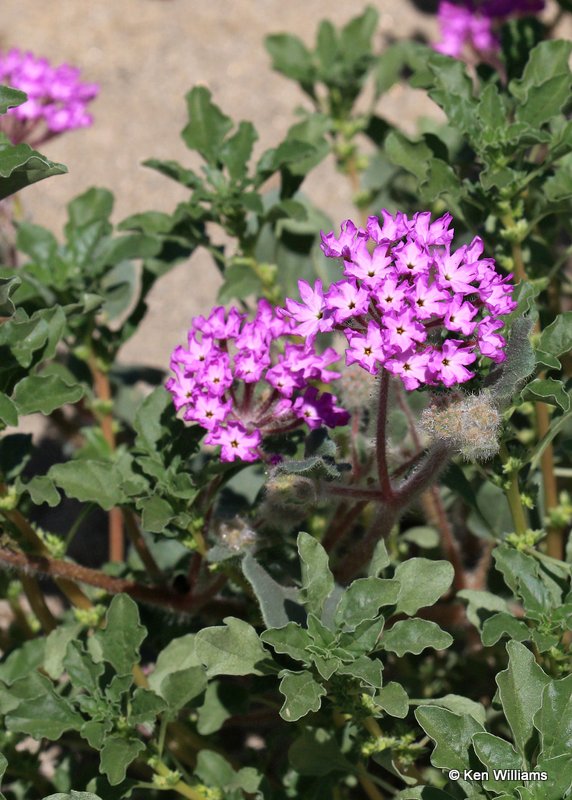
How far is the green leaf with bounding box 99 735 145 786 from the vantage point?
2.23m

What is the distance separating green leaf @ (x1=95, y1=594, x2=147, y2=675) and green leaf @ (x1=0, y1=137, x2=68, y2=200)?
0.96 metres

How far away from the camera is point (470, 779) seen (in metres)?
2.12

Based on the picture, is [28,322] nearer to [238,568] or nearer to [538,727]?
[238,568]

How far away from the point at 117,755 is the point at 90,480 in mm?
672

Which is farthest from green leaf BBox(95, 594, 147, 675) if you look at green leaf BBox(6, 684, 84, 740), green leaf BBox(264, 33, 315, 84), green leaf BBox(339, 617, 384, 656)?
green leaf BBox(264, 33, 315, 84)

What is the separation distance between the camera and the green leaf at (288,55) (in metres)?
3.83

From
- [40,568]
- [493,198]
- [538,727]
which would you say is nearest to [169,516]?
[40,568]

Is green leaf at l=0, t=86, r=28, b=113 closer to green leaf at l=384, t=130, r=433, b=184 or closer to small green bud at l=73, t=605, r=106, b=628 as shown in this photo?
green leaf at l=384, t=130, r=433, b=184

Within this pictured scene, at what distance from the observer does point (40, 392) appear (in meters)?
2.51

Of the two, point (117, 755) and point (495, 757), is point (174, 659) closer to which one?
point (117, 755)

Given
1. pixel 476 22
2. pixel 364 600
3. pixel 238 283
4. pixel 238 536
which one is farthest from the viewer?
pixel 476 22

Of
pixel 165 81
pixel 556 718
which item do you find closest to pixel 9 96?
pixel 556 718

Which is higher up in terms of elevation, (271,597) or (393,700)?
(271,597)

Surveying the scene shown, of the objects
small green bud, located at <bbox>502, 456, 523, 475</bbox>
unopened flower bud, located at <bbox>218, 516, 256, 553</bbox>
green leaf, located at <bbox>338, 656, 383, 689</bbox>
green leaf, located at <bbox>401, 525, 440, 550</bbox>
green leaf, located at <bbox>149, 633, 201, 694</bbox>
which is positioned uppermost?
small green bud, located at <bbox>502, 456, 523, 475</bbox>
